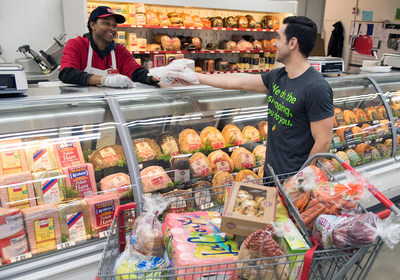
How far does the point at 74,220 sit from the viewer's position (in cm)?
198

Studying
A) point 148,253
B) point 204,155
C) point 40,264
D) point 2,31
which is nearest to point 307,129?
point 204,155

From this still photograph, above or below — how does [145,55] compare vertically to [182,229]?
above

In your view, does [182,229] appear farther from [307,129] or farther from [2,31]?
[2,31]

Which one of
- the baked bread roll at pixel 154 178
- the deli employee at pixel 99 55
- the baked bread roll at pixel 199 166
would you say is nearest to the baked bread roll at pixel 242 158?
the baked bread roll at pixel 199 166

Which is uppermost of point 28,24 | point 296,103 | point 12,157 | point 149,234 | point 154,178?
point 28,24

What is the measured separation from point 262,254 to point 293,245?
0.41 ft

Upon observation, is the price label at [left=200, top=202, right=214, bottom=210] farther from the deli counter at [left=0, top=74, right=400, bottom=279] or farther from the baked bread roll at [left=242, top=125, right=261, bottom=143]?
the baked bread roll at [left=242, top=125, right=261, bottom=143]

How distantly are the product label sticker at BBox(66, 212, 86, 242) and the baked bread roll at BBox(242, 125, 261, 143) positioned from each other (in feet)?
5.04

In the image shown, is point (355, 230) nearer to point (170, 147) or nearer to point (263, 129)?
point (170, 147)

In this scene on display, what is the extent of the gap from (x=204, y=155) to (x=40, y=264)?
4.41ft

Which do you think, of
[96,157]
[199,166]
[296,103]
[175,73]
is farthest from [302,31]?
[96,157]

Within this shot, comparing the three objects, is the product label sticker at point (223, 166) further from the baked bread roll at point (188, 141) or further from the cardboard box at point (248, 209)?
the cardboard box at point (248, 209)

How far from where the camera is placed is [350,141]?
3395mm

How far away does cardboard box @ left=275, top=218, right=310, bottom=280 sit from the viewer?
120 centimetres
